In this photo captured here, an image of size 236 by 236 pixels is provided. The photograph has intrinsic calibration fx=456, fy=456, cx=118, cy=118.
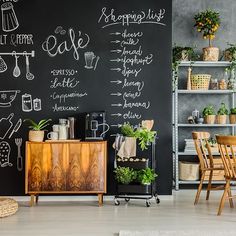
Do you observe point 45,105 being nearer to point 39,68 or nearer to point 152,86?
point 39,68

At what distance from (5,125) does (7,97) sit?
35cm

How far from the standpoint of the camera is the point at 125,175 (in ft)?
17.6

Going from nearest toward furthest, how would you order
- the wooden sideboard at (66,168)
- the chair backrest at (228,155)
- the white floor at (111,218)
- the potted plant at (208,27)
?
the white floor at (111,218), the chair backrest at (228,155), the wooden sideboard at (66,168), the potted plant at (208,27)

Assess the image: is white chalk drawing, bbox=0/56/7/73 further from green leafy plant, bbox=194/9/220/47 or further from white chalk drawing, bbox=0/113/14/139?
green leafy plant, bbox=194/9/220/47

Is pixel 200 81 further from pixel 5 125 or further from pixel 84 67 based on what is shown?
pixel 5 125

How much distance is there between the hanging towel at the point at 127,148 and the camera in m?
5.43

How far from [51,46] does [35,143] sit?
1301mm

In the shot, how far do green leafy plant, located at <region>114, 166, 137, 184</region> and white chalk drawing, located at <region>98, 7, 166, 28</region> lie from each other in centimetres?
185

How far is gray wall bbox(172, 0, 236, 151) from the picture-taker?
705 cm

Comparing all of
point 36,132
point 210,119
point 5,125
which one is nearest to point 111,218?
point 36,132

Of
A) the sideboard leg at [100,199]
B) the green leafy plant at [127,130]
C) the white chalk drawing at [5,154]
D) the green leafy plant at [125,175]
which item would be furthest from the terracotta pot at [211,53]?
the white chalk drawing at [5,154]

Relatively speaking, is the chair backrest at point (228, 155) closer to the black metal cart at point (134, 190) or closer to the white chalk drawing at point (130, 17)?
the black metal cart at point (134, 190)

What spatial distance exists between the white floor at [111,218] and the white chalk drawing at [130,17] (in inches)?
89.4

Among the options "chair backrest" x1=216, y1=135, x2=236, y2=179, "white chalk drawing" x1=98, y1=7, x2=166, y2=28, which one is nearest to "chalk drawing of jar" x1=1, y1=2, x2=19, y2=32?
"white chalk drawing" x1=98, y1=7, x2=166, y2=28
